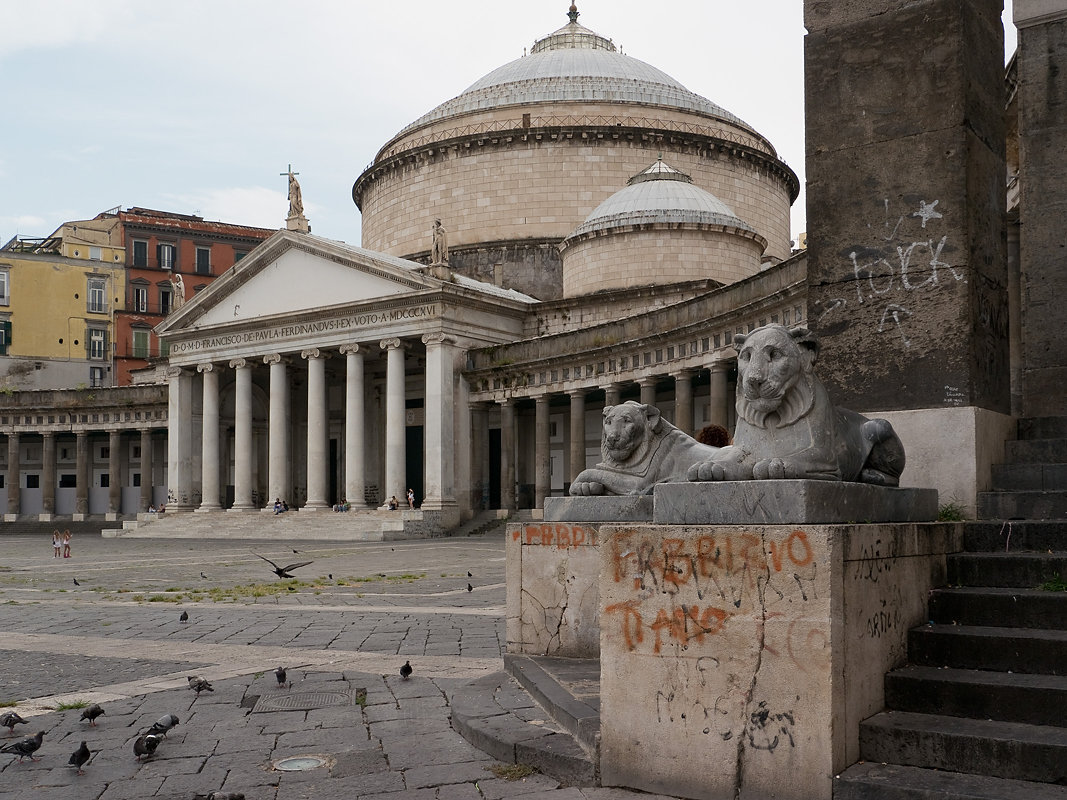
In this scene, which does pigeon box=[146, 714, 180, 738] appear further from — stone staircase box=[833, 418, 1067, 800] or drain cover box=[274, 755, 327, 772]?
stone staircase box=[833, 418, 1067, 800]

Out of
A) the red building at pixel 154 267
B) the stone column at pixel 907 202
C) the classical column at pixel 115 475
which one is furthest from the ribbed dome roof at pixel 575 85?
the stone column at pixel 907 202

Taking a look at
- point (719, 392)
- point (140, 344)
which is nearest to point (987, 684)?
point (719, 392)

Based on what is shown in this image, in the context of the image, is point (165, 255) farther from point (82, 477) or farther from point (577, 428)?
point (577, 428)

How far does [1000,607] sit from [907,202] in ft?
8.94

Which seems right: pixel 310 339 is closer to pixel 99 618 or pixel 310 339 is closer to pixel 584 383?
pixel 584 383

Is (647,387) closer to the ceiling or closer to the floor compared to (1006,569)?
closer to the ceiling

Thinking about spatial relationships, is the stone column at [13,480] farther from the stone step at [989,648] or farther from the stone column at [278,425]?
the stone step at [989,648]

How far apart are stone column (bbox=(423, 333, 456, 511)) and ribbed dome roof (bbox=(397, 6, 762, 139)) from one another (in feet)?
52.5

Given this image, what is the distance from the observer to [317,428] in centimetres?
4312

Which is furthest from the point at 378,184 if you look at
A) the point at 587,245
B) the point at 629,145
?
the point at 587,245

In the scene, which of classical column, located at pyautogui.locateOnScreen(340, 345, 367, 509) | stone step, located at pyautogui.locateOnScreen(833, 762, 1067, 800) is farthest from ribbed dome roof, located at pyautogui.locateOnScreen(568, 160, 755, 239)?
stone step, located at pyautogui.locateOnScreen(833, 762, 1067, 800)

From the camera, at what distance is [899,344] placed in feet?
22.8

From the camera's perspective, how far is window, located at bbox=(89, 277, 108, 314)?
64.1 metres

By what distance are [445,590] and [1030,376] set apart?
9.87 metres
